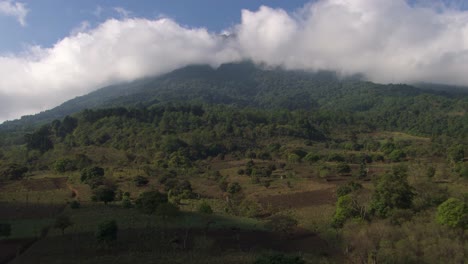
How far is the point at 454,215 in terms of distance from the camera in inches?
1072

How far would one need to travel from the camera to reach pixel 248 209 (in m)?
39.3

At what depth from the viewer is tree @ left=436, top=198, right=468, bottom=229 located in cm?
2686

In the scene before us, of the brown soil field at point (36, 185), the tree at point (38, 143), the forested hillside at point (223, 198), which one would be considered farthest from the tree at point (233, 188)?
the tree at point (38, 143)

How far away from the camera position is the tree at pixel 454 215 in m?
26.9

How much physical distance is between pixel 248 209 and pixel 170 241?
12590mm

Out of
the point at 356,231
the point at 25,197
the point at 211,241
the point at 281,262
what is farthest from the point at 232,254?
the point at 25,197

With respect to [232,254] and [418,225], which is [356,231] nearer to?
[418,225]

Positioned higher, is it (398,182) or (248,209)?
(398,182)

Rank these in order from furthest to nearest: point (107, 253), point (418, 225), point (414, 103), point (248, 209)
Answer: point (414, 103)
point (248, 209)
point (418, 225)
point (107, 253)

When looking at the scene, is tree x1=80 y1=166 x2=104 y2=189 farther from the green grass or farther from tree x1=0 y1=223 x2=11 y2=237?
tree x1=0 y1=223 x2=11 y2=237

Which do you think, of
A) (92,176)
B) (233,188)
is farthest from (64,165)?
(233,188)

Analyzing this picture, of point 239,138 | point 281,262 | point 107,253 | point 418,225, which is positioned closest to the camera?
point 281,262

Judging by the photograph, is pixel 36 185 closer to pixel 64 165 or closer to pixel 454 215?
pixel 64 165

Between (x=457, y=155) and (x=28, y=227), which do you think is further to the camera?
(x=457, y=155)
